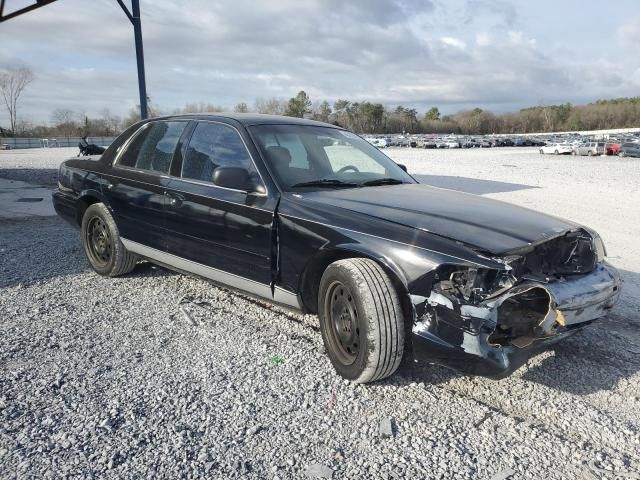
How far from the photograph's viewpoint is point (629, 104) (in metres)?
125

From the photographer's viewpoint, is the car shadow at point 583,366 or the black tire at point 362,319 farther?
the car shadow at point 583,366

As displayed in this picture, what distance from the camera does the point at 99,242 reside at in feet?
16.4

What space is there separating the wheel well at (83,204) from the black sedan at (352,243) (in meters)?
0.38

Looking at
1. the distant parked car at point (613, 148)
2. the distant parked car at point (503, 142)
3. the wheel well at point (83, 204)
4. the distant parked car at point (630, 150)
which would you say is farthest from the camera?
the distant parked car at point (503, 142)

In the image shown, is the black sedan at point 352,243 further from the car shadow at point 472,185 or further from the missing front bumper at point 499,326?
the car shadow at point 472,185

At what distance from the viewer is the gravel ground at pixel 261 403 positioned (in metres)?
2.32

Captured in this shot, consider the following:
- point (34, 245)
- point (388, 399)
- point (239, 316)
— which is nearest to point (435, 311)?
point (388, 399)

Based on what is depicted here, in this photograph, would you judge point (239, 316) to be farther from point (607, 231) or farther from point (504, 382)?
point (607, 231)

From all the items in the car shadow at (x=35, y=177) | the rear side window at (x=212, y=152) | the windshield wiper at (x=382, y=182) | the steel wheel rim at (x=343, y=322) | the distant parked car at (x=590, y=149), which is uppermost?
the rear side window at (x=212, y=152)

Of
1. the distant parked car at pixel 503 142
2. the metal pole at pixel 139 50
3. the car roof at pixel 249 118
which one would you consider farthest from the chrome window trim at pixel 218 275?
the distant parked car at pixel 503 142

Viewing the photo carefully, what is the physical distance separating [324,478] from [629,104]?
147036 mm

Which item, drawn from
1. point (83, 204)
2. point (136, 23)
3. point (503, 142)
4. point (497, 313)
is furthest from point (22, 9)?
point (503, 142)

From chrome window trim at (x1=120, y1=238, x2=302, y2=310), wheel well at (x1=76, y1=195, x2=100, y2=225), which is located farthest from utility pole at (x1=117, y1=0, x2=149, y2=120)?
chrome window trim at (x1=120, y1=238, x2=302, y2=310)

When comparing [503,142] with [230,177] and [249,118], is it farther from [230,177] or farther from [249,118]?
[230,177]
